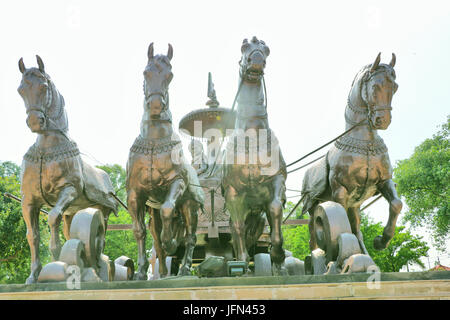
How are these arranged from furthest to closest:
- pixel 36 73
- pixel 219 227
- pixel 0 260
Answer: pixel 0 260 → pixel 219 227 → pixel 36 73

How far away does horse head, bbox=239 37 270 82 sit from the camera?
7.33 meters

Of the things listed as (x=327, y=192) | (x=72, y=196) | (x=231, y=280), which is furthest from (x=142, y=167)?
(x=327, y=192)

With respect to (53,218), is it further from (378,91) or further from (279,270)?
(378,91)

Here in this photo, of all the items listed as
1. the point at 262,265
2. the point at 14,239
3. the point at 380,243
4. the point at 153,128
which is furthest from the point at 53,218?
the point at 14,239

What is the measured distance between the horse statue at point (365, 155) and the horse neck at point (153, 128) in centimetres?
270

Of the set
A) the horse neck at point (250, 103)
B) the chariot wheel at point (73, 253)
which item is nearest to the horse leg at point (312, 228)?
the horse neck at point (250, 103)

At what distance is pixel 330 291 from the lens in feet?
16.6

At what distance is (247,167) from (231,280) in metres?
2.47

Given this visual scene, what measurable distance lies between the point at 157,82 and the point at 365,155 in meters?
3.30

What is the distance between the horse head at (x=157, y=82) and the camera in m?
6.60

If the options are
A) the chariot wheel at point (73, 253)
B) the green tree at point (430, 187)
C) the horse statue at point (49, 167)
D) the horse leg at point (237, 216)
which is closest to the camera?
the chariot wheel at point (73, 253)

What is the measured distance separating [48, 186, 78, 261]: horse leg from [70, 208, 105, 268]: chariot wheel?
0.40m

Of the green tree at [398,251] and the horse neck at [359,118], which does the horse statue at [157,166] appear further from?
the green tree at [398,251]

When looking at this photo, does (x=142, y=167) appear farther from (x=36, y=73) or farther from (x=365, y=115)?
(x=365, y=115)
